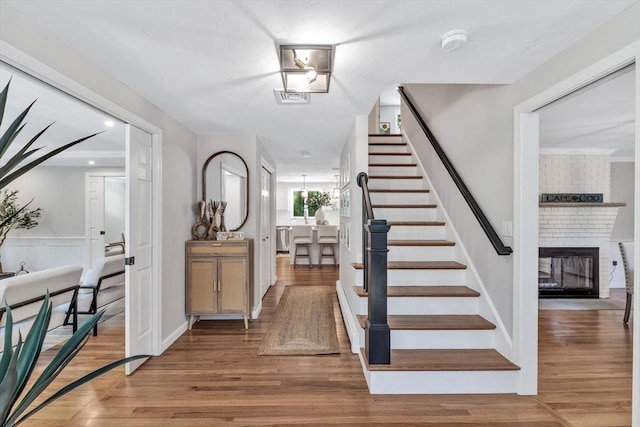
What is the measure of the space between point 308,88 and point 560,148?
4.48m

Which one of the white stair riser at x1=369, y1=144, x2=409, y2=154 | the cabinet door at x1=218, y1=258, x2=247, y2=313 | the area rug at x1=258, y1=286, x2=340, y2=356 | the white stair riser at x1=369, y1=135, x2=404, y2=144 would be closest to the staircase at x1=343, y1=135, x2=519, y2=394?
the area rug at x1=258, y1=286, x2=340, y2=356

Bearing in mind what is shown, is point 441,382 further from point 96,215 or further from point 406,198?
point 96,215

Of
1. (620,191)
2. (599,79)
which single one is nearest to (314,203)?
(620,191)

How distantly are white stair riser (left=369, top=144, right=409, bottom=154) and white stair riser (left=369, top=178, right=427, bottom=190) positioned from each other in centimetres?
78

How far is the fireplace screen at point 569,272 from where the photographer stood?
15.4 ft

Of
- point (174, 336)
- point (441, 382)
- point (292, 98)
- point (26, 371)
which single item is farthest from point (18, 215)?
point (441, 382)

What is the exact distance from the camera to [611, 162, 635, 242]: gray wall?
5.32 meters

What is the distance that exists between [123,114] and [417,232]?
9.56 ft

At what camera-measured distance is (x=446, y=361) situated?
226 cm

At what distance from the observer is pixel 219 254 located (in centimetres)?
349

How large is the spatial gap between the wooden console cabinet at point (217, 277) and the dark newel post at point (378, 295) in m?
1.76

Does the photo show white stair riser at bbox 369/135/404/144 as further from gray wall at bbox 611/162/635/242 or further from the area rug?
gray wall at bbox 611/162/635/242

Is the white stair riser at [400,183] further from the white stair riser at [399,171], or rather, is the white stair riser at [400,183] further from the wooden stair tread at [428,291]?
the wooden stair tread at [428,291]

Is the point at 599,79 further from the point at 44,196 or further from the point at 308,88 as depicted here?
the point at 44,196
